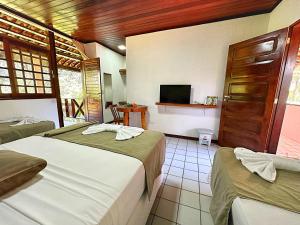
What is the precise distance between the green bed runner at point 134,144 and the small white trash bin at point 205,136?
5.71 feet

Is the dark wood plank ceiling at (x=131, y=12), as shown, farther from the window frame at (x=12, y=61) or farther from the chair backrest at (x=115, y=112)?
the chair backrest at (x=115, y=112)

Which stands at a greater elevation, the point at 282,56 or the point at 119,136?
the point at 282,56

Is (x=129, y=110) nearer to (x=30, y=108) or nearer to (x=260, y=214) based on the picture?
(x=30, y=108)

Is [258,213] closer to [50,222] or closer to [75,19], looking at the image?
[50,222]

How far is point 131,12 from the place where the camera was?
8.24 ft

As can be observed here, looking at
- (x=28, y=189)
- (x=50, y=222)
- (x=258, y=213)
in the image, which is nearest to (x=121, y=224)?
(x=50, y=222)

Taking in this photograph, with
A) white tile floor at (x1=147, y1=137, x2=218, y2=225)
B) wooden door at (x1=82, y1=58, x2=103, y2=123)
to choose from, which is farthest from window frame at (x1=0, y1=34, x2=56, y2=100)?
white tile floor at (x1=147, y1=137, x2=218, y2=225)

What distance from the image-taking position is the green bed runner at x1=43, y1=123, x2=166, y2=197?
1.09 metres

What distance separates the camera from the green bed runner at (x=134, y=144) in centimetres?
109

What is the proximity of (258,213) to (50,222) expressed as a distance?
0.94 meters

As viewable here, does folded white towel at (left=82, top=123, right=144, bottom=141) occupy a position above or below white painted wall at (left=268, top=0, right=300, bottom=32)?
below

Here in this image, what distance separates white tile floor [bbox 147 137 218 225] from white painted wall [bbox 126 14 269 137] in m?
0.94

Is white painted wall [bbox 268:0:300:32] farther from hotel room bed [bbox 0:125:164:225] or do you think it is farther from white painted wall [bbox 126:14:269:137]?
hotel room bed [bbox 0:125:164:225]

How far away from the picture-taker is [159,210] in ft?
4.56
